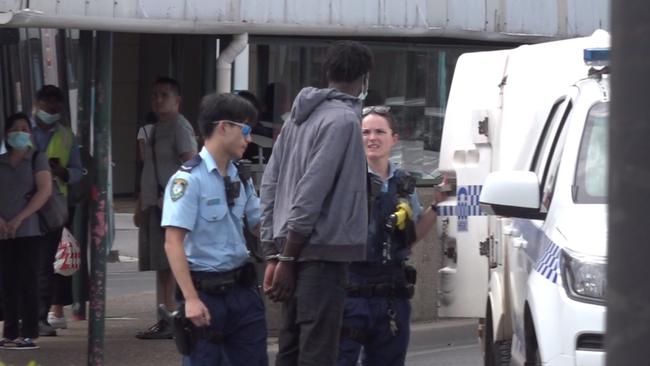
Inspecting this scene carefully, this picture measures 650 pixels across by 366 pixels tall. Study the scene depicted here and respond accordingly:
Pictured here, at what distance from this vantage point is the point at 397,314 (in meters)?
6.55

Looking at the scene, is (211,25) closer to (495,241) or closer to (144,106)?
(495,241)

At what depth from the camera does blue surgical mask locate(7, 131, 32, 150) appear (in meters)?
9.47

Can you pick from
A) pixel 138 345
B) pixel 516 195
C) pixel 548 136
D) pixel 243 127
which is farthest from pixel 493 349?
pixel 138 345

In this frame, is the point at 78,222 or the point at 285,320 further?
the point at 78,222

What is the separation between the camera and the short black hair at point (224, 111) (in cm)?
610

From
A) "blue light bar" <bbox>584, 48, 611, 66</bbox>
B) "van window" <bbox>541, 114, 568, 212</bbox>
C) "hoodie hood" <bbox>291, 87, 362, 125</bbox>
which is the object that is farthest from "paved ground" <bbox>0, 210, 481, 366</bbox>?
"blue light bar" <bbox>584, 48, 611, 66</bbox>

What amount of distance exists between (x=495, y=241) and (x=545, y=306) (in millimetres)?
2476

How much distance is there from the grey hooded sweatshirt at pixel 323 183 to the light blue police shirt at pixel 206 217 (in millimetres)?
169

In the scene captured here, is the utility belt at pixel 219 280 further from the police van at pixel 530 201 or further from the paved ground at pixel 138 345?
the paved ground at pixel 138 345

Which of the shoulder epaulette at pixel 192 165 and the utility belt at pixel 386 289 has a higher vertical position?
the shoulder epaulette at pixel 192 165

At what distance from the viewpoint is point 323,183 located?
18.9 ft

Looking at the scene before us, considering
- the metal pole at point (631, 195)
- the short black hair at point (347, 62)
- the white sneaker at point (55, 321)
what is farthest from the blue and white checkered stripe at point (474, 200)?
the metal pole at point (631, 195)

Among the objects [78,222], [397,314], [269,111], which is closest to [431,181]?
[269,111]

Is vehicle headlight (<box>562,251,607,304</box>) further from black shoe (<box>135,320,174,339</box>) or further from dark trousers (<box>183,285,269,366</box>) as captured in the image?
black shoe (<box>135,320,174,339</box>)
